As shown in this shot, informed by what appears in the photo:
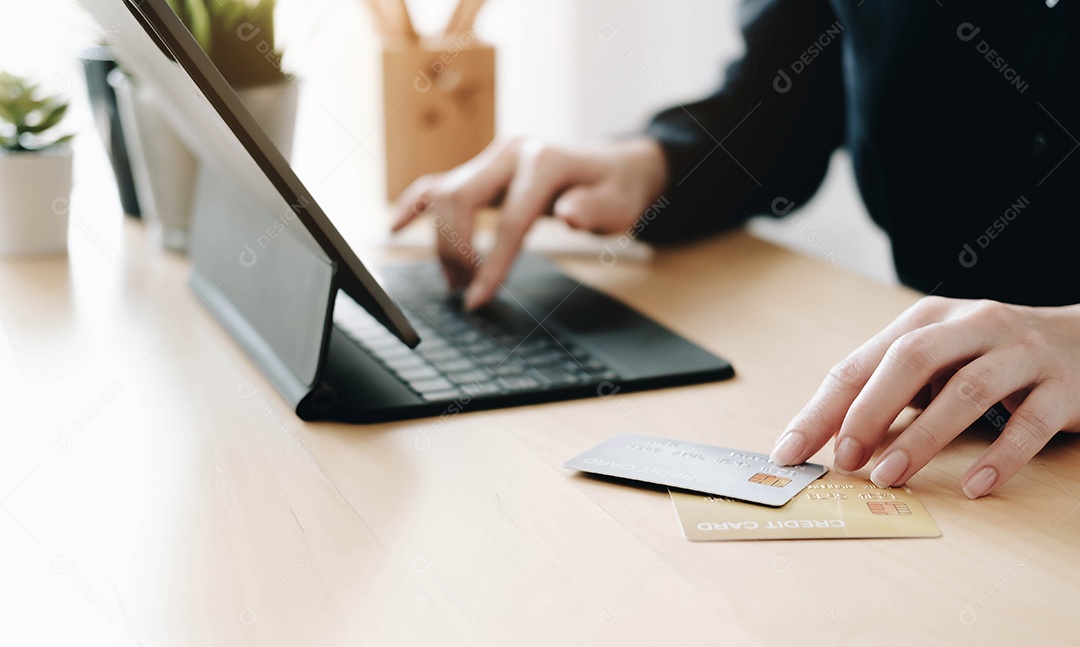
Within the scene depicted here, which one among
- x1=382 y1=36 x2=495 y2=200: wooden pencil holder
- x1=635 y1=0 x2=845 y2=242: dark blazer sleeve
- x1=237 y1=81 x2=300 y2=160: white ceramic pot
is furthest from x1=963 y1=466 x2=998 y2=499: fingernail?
x1=382 y1=36 x2=495 y2=200: wooden pencil holder

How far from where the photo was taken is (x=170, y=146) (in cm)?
108

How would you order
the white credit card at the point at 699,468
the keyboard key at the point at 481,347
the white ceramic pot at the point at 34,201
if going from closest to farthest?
1. the white credit card at the point at 699,468
2. the keyboard key at the point at 481,347
3. the white ceramic pot at the point at 34,201

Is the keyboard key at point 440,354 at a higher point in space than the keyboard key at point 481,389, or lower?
lower

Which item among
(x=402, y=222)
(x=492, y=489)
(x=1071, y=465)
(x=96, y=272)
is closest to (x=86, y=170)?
(x=96, y=272)

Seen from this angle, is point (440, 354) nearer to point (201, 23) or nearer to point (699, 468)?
point (699, 468)

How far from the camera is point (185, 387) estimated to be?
75 cm

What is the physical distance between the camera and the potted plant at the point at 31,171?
3.38ft

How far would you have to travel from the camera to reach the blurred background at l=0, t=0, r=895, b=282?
1522 mm

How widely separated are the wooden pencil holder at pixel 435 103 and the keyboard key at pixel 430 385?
2.09 ft

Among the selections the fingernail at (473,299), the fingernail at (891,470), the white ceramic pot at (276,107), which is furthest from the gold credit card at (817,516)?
the white ceramic pot at (276,107)

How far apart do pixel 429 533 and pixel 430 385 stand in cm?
21

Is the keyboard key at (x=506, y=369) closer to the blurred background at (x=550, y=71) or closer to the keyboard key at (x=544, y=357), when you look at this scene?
the keyboard key at (x=544, y=357)

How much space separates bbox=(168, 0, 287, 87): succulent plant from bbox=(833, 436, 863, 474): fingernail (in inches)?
29.4

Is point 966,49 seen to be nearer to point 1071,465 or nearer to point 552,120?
A: point 1071,465
